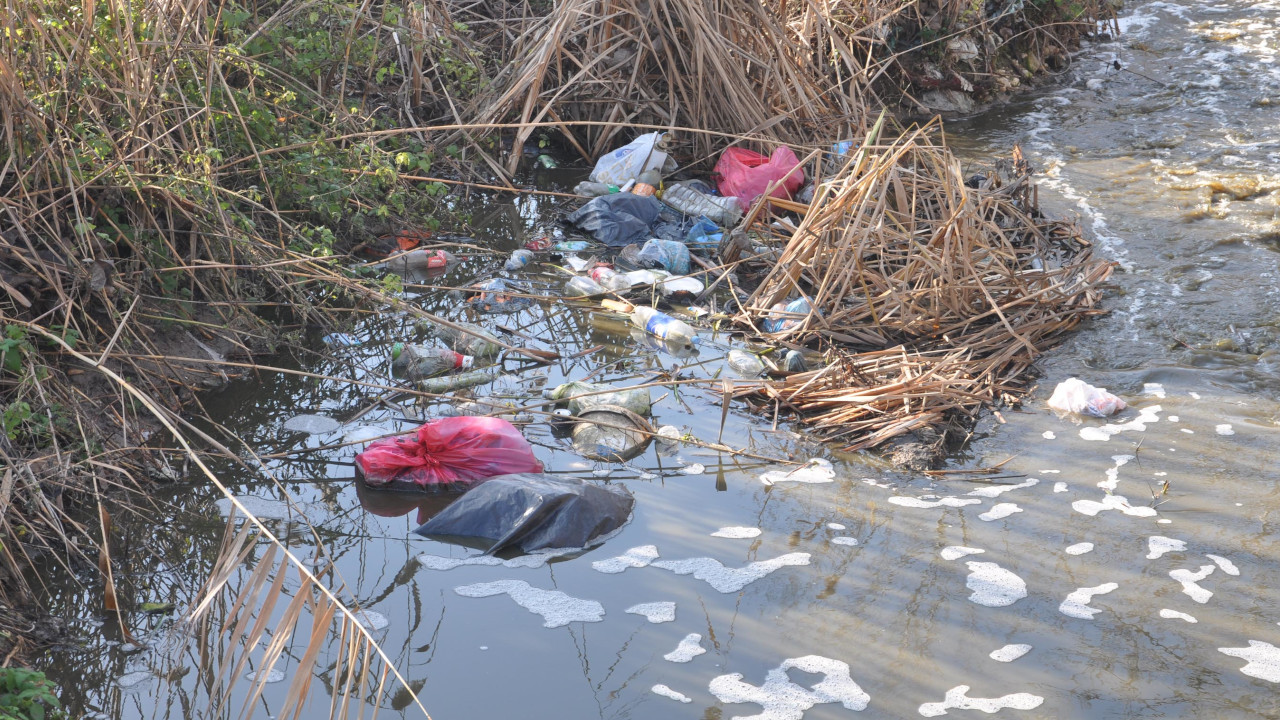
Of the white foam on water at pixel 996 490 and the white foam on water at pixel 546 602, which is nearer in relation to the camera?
the white foam on water at pixel 546 602

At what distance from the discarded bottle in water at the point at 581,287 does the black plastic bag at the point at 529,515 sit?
5.68ft

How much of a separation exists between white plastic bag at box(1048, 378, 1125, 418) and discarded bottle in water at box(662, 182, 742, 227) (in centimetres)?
214

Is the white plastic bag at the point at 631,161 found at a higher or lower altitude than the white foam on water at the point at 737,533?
higher

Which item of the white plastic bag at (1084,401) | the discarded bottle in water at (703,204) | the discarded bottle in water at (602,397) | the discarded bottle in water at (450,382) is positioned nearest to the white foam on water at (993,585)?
the white plastic bag at (1084,401)

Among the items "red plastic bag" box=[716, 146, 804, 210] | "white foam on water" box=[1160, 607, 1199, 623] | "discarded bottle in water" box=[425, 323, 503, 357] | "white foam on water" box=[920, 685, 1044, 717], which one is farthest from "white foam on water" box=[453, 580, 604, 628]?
"red plastic bag" box=[716, 146, 804, 210]

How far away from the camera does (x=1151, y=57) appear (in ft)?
28.7

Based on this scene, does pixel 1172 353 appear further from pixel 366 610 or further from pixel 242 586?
pixel 242 586

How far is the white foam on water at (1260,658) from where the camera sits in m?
2.30

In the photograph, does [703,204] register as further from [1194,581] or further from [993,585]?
[1194,581]

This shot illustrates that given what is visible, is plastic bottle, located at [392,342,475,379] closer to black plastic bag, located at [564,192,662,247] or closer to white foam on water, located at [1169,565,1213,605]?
black plastic bag, located at [564,192,662,247]

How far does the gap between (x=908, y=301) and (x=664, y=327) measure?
3.45 feet

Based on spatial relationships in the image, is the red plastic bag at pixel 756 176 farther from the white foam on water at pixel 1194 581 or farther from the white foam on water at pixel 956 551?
the white foam on water at pixel 1194 581

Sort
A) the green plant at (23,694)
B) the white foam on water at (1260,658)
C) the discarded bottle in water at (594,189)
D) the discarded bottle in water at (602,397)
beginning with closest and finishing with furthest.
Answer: the green plant at (23,694) → the white foam on water at (1260,658) → the discarded bottle in water at (602,397) → the discarded bottle in water at (594,189)

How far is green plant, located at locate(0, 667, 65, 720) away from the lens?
1.80 metres
